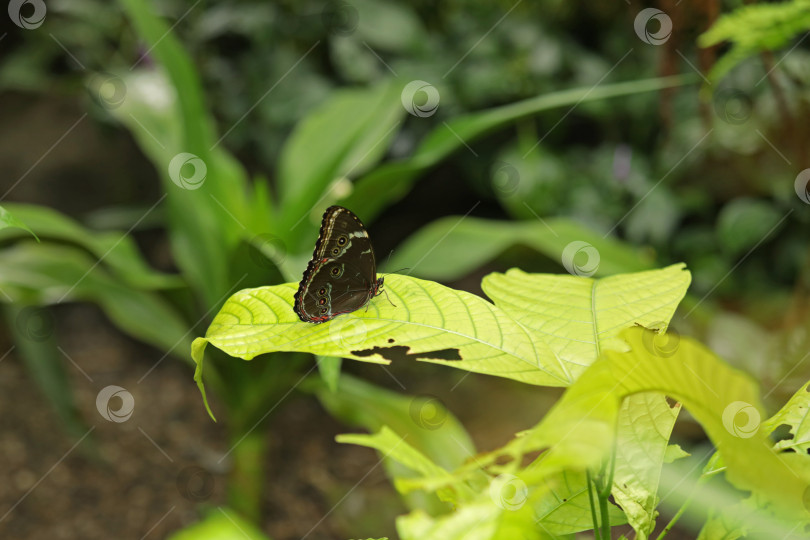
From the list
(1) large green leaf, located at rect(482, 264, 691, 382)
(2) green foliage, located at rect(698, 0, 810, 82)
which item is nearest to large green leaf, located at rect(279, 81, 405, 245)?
(2) green foliage, located at rect(698, 0, 810, 82)

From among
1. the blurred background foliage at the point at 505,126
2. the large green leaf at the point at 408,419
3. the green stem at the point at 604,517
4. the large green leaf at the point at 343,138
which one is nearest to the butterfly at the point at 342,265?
the green stem at the point at 604,517

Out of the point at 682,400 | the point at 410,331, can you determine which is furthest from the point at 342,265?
the point at 682,400

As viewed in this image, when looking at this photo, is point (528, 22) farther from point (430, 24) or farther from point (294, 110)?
point (294, 110)

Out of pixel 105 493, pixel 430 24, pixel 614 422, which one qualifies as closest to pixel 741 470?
pixel 614 422

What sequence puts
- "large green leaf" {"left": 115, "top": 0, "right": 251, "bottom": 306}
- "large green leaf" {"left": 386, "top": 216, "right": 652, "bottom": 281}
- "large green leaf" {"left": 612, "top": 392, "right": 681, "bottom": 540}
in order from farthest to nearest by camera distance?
1. "large green leaf" {"left": 386, "top": 216, "right": 652, "bottom": 281}
2. "large green leaf" {"left": 115, "top": 0, "right": 251, "bottom": 306}
3. "large green leaf" {"left": 612, "top": 392, "right": 681, "bottom": 540}

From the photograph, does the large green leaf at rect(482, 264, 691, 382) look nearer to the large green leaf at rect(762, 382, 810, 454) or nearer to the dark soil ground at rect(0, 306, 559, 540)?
the large green leaf at rect(762, 382, 810, 454)

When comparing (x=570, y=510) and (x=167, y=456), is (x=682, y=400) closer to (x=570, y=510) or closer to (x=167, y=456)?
(x=570, y=510)
